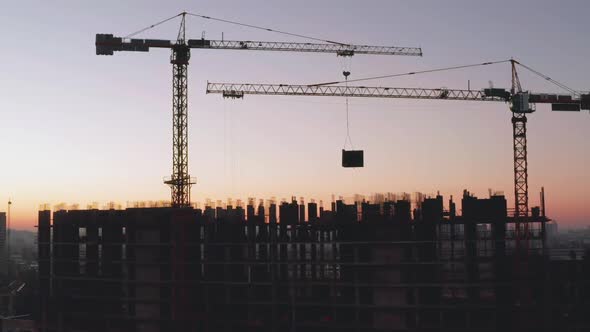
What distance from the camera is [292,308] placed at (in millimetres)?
60969

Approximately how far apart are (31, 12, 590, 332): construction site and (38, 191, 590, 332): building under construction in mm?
117

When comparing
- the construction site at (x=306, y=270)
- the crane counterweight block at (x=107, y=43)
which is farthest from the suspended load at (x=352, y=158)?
the crane counterweight block at (x=107, y=43)

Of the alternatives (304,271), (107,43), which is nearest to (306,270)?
(304,271)

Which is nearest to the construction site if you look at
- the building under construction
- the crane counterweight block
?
the building under construction

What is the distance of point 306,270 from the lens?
67000mm

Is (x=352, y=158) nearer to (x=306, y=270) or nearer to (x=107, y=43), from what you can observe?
(x=306, y=270)

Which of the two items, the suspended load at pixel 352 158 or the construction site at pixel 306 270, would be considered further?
the suspended load at pixel 352 158

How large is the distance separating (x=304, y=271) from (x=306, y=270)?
2.97 meters

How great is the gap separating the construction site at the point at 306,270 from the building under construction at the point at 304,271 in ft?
0.38

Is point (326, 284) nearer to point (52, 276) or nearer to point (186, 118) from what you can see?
point (52, 276)

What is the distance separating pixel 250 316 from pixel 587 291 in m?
28.7

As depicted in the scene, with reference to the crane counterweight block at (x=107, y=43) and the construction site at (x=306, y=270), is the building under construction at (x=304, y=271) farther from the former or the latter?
the crane counterweight block at (x=107, y=43)

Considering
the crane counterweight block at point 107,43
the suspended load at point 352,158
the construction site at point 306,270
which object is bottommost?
the construction site at point 306,270

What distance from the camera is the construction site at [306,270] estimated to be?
5656cm
